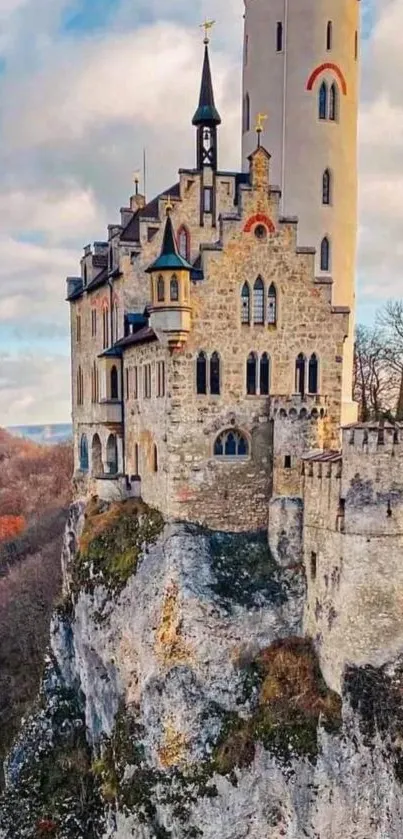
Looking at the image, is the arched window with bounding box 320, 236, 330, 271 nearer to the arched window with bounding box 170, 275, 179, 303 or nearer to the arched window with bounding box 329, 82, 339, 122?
the arched window with bounding box 329, 82, 339, 122

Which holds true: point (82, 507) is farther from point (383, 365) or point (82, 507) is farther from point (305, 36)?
point (305, 36)

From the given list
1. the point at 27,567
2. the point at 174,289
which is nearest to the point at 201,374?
the point at 174,289

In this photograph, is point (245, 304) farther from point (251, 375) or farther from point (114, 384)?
point (114, 384)

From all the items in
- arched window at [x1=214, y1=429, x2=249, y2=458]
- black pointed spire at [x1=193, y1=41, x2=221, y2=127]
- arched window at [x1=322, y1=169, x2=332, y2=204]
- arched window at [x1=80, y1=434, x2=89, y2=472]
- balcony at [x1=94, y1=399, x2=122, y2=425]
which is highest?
black pointed spire at [x1=193, y1=41, x2=221, y2=127]

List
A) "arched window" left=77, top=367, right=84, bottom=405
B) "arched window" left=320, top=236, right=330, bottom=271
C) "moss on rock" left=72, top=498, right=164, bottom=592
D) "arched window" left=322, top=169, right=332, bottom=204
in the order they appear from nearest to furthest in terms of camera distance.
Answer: "moss on rock" left=72, top=498, right=164, bottom=592, "arched window" left=322, top=169, right=332, bottom=204, "arched window" left=320, top=236, right=330, bottom=271, "arched window" left=77, top=367, right=84, bottom=405

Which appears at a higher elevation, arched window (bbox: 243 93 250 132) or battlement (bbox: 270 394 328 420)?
arched window (bbox: 243 93 250 132)

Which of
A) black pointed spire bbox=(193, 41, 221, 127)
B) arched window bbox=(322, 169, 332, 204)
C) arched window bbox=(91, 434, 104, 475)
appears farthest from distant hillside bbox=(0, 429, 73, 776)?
black pointed spire bbox=(193, 41, 221, 127)

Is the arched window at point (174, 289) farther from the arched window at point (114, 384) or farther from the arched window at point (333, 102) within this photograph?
the arched window at point (333, 102)
